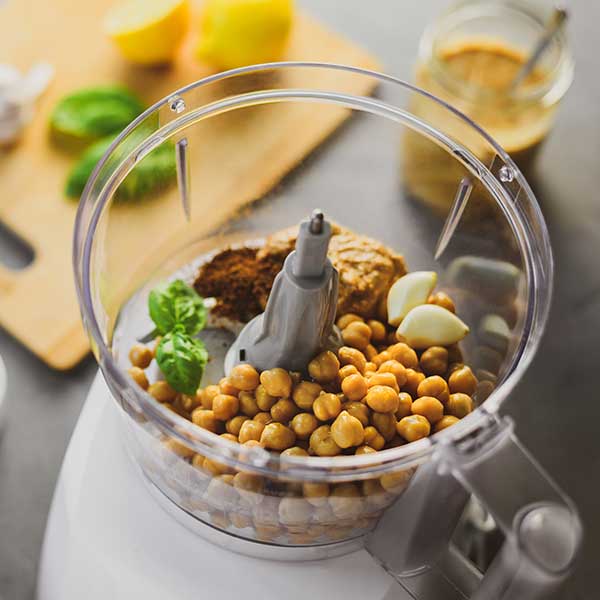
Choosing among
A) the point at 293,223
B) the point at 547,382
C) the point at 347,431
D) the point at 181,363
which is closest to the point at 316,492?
the point at 347,431

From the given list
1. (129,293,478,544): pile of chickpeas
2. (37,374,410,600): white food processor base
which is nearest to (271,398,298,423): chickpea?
(129,293,478,544): pile of chickpeas

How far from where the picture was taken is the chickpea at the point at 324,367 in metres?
0.64

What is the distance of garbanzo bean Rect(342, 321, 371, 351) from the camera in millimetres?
696

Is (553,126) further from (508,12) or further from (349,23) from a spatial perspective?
(349,23)

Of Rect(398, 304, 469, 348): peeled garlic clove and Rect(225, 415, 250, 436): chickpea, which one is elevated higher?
Rect(398, 304, 469, 348): peeled garlic clove

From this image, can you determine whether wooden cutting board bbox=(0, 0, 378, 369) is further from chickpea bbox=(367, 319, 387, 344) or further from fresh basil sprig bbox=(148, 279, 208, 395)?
chickpea bbox=(367, 319, 387, 344)

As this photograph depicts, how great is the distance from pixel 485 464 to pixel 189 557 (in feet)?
0.84

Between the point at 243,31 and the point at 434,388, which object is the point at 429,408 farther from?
the point at 243,31

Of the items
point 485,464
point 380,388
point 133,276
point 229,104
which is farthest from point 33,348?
point 485,464

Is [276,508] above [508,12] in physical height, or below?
below

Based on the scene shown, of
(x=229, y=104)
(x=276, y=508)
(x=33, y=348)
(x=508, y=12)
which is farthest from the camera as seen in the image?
(x=508, y=12)

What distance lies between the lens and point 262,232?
2.67ft

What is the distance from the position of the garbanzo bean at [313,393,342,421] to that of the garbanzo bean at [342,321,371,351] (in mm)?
84

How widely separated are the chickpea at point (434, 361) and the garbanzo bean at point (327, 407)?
0.10 m
